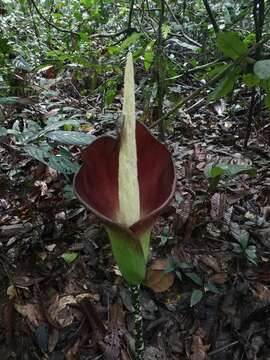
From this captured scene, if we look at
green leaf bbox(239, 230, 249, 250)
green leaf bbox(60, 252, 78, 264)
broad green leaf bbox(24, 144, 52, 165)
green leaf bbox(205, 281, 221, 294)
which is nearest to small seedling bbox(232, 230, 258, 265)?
green leaf bbox(239, 230, 249, 250)

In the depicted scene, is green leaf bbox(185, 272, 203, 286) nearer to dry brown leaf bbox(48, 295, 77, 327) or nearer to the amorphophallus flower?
dry brown leaf bbox(48, 295, 77, 327)

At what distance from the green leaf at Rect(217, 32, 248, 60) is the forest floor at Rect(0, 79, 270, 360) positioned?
2.18ft

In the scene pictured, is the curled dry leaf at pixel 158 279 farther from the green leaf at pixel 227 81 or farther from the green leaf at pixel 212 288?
the green leaf at pixel 227 81

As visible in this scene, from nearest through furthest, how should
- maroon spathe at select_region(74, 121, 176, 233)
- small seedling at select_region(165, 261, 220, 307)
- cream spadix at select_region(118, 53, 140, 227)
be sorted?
1. cream spadix at select_region(118, 53, 140, 227)
2. maroon spathe at select_region(74, 121, 176, 233)
3. small seedling at select_region(165, 261, 220, 307)

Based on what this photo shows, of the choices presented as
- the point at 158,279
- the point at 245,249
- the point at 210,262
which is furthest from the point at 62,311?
the point at 245,249

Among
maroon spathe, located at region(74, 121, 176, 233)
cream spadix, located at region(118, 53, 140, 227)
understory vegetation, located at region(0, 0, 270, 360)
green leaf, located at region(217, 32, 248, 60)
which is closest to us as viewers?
cream spadix, located at region(118, 53, 140, 227)

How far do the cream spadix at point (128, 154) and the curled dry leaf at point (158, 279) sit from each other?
63cm

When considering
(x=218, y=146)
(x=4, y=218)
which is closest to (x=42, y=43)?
(x=218, y=146)

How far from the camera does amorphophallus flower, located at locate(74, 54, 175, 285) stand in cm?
88

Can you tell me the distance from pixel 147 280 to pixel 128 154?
0.76m

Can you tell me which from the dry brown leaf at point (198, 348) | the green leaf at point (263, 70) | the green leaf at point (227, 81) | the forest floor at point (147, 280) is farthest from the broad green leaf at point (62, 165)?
the dry brown leaf at point (198, 348)

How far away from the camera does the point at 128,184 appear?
922mm

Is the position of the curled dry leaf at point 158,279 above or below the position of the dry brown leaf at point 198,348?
above

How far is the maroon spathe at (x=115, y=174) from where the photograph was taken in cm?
97
